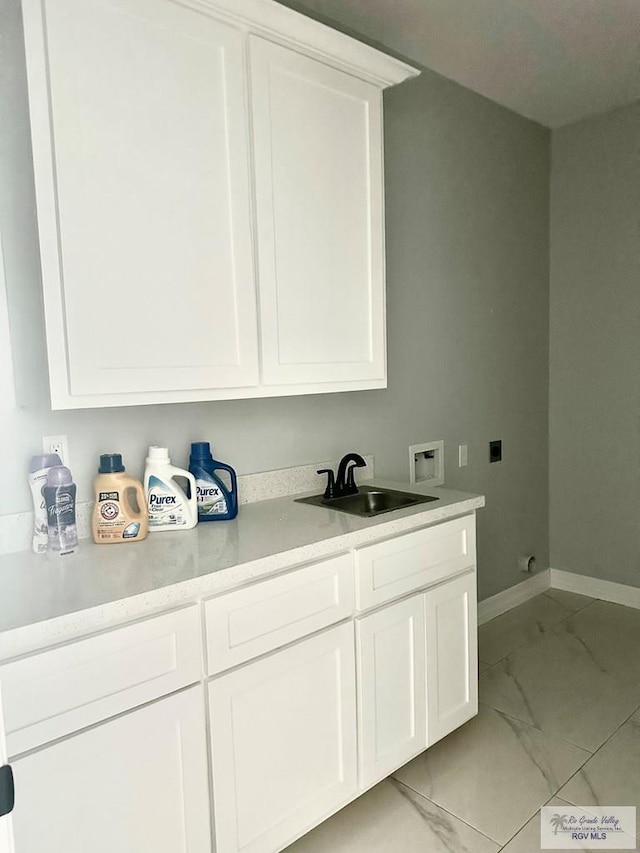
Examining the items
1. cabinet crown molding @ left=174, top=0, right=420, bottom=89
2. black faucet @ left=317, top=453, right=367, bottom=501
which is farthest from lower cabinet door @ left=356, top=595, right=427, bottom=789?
cabinet crown molding @ left=174, top=0, right=420, bottom=89

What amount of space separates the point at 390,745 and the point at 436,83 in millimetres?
2585

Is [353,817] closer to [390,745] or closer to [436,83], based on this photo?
[390,745]

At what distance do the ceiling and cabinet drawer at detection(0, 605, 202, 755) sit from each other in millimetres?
2091

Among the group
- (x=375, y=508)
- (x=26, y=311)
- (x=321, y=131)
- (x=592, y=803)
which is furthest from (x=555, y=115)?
(x=592, y=803)

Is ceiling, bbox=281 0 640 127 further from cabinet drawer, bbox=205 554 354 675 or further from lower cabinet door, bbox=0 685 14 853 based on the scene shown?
lower cabinet door, bbox=0 685 14 853

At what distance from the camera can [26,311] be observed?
1.66 m

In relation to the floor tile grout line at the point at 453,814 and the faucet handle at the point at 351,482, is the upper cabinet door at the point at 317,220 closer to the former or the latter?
the faucet handle at the point at 351,482

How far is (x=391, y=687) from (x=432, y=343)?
58.9 inches

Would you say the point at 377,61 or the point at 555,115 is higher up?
the point at 555,115

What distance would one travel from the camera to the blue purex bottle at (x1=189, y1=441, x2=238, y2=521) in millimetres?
1915

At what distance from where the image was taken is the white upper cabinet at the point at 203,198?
58.7 inches

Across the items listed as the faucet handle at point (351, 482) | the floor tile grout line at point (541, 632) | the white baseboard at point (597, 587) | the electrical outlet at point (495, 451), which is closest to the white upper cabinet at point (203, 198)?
the faucet handle at point (351, 482)

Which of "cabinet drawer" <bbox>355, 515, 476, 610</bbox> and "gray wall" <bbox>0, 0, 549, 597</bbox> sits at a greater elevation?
"gray wall" <bbox>0, 0, 549, 597</bbox>

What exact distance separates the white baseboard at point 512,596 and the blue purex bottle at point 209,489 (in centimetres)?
174
